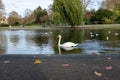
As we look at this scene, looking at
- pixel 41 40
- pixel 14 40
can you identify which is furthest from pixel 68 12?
pixel 41 40

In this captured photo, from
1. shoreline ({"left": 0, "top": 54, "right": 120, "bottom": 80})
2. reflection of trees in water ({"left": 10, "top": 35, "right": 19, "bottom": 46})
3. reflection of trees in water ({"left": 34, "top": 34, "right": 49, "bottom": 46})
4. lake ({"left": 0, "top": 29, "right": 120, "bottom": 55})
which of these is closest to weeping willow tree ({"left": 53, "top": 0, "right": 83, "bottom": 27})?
reflection of trees in water ({"left": 10, "top": 35, "right": 19, "bottom": 46})

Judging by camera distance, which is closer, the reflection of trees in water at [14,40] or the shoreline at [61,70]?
the shoreline at [61,70]

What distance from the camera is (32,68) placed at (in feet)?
25.5

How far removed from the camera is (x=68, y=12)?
59125mm

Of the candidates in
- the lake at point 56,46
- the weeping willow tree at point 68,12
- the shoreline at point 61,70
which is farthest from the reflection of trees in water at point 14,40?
the weeping willow tree at point 68,12

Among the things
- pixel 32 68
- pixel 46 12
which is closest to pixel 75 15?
pixel 46 12

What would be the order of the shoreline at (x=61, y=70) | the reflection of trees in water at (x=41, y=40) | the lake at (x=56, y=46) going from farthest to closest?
the reflection of trees in water at (x=41, y=40)
the lake at (x=56, y=46)
the shoreline at (x=61, y=70)

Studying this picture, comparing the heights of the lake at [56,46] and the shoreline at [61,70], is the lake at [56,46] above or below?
below

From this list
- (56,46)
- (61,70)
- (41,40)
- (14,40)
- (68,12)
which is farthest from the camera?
(68,12)

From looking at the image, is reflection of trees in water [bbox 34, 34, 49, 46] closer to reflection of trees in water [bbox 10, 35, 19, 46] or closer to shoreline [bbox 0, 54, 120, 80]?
reflection of trees in water [bbox 10, 35, 19, 46]

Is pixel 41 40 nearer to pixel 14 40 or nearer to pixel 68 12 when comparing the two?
pixel 14 40

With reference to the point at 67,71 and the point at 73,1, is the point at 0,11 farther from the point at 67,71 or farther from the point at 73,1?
the point at 67,71

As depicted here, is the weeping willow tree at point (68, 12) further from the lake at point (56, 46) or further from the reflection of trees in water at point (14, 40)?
the lake at point (56, 46)

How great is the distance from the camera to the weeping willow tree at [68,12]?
59062mm
